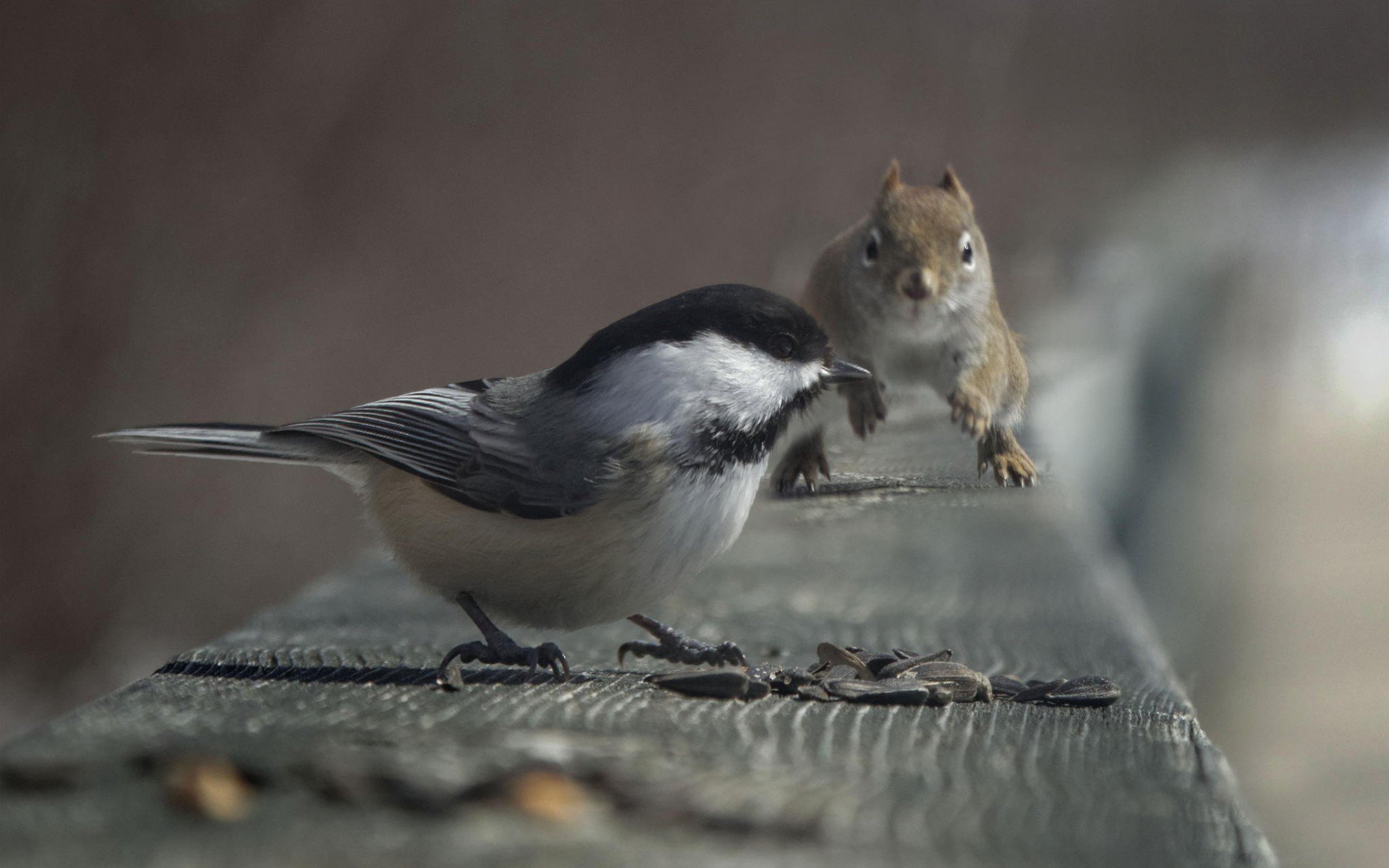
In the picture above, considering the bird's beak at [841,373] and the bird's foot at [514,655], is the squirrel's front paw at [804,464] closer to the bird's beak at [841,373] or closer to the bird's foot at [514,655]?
the bird's beak at [841,373]

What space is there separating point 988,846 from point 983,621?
106 centimetres

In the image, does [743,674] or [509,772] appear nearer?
[509,772]

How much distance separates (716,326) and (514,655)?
19.5 inches

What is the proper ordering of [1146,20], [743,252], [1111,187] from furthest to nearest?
[1146,20] → [1111,187] → [743,252]

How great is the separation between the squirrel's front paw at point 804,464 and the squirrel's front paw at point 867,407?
0.05 metres

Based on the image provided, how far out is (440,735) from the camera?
1136 millimetres

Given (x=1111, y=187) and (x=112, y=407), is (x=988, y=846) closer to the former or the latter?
(x=1111, y=187)

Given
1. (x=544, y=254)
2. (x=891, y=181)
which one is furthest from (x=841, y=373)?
(x=544, y=254)

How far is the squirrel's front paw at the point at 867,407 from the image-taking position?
111cm

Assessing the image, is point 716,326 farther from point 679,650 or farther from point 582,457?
point 679,650

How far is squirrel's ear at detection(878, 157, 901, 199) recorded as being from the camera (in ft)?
3.47

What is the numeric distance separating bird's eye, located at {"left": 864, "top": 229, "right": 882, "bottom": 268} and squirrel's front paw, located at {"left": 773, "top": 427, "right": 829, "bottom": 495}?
23 cm

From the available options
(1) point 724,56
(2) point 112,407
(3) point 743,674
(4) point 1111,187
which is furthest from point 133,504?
(3) point 743,674

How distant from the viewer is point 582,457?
1587 millimetres
